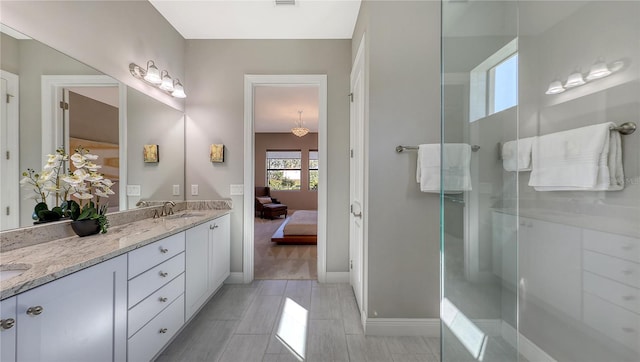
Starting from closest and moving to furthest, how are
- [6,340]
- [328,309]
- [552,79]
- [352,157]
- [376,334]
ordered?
[6,340] < [552,79] < [376,334] < [328,309] < [352,157]

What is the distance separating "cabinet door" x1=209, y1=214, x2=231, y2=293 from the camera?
2244 millimetres

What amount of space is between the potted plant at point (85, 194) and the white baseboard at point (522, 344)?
2.60 meters

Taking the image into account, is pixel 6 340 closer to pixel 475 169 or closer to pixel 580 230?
pixel 475 169

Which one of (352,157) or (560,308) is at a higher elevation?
(352,157)

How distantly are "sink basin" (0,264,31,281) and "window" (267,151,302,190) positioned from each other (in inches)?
290

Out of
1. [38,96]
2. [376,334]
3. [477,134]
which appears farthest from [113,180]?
[477,134]

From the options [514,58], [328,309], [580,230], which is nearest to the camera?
[580,230]

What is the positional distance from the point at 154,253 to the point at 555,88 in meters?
2.50

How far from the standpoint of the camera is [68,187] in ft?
4.63

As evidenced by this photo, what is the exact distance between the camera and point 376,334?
1800 millimetres

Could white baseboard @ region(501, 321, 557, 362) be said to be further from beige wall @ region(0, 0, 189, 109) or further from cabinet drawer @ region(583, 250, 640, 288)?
beige wall @ region(0, 0, 189, 109)

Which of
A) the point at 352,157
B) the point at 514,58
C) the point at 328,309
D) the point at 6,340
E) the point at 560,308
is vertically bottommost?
the point at 328,309

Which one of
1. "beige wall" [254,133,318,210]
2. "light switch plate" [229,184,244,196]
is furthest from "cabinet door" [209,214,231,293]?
"beige wall" [254,133,318,210]

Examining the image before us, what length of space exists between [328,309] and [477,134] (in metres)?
1.86
